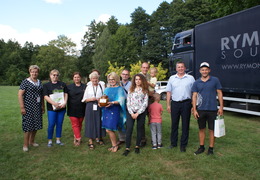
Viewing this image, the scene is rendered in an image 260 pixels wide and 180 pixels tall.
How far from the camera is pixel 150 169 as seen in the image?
3561mm

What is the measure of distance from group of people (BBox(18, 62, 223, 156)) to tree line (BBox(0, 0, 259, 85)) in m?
12.5

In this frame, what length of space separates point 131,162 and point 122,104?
3.86ft

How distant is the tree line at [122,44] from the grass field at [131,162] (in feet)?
41.9

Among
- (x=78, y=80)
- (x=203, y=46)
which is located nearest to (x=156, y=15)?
(x=203, y=46)

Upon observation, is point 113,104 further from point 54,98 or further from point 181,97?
point 181,97

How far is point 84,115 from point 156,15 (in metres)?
39.9

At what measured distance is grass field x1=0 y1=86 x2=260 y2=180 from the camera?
133 inches

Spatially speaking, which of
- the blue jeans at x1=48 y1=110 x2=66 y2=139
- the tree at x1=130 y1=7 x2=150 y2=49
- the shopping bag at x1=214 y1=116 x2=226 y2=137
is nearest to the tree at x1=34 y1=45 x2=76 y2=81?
the tree at x1=130 y1=7 x2=150 y2=49

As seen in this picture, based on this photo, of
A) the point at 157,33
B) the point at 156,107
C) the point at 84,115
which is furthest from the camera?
the point at 157,33

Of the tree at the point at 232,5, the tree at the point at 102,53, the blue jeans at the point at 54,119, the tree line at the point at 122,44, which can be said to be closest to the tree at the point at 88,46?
the tree line at the point at 122,44

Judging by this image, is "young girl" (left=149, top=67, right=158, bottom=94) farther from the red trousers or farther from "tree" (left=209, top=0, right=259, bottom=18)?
"tree" (left=209, top=0, right=259, bottom=18)

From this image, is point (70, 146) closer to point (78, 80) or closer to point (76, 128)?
point (76, 128)

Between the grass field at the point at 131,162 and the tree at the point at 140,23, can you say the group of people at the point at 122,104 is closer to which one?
the grass field at the point at 131,162

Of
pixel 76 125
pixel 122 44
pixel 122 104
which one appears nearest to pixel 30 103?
pixel 76 125
